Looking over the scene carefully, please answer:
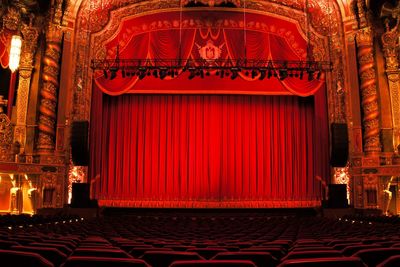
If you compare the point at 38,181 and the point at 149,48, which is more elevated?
the point at 149,48

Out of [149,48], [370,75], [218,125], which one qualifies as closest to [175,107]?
[218,125]

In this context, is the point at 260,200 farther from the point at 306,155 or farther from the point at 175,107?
the point at 175,107

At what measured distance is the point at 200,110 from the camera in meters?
16.6

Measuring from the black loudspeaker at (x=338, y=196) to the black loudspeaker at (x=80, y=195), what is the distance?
7479 millimetres

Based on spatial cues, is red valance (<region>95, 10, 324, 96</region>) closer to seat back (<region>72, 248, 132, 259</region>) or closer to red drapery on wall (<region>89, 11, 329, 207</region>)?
red drapery on wall (<region>89, 11, 329, 207</region>)

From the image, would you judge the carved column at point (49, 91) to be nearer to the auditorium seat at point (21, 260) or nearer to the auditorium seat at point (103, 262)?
the auditorium seat at point (21, 260)

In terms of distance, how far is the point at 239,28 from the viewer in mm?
14867

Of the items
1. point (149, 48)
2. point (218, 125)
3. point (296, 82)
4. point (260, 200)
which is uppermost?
point (149, 48)

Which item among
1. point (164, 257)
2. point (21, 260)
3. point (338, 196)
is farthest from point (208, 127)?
point (21, 260)

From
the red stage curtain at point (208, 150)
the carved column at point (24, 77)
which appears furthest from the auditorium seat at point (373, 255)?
the red stage curtain at point (208, 150)

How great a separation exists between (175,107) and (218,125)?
183cm

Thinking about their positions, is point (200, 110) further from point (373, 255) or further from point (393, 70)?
point (373, 255)

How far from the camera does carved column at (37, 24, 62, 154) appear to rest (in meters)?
13.3

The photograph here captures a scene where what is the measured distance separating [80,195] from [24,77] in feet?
13.9
